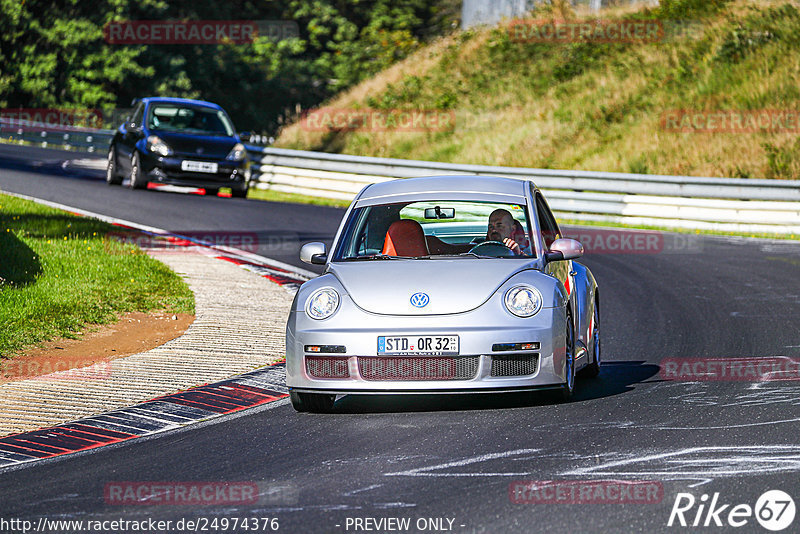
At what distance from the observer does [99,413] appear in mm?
8008

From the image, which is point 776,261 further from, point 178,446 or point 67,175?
point 67,175

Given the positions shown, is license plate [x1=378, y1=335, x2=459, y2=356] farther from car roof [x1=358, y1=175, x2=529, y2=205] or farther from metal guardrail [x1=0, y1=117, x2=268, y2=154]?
metal guardrail [x1=0, y1=117, x2=268, y2=154]

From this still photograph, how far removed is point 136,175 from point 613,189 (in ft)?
28.8

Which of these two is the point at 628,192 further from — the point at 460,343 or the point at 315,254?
the point at 460,343

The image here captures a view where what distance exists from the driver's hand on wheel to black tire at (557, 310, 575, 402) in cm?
69

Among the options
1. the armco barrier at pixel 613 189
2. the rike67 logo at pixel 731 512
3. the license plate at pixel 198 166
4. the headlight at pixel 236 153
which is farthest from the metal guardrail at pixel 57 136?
the rike67 logo at pixel 731 512

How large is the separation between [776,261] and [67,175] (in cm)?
1614

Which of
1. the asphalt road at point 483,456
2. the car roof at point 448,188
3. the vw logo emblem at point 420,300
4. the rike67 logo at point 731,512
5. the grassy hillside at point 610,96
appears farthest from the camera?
the grassy hillside at point 610,96

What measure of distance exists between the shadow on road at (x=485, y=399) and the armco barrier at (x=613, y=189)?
39.9 ft

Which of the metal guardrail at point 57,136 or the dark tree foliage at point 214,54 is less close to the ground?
the dark tree foliage at point 214,54

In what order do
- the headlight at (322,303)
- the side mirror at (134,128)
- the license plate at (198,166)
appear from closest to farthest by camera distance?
the headlight at (322,303) < the license plate at (198,166) < the side mirror at (134,128)

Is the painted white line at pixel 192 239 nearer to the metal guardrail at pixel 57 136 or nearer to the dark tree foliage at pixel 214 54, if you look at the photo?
the metal guardrail at pixel 57 136

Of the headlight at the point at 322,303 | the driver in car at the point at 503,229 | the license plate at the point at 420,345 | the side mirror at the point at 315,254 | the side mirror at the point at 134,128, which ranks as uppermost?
the side mirror at the point at 134,128

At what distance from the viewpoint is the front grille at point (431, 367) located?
7465mm
